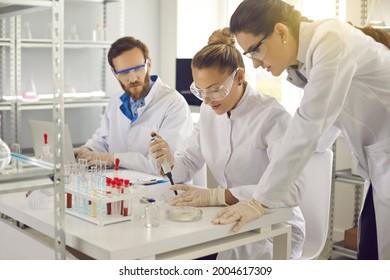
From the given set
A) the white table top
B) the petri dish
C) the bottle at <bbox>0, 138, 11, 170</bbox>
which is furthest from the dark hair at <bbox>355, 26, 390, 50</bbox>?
the bottle at <bbox>0, 138, 11, 170</bbox>

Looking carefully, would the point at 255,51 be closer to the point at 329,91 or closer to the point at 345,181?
the point at 329,91

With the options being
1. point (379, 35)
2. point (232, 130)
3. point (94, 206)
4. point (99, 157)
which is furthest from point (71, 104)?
point (379, 35)

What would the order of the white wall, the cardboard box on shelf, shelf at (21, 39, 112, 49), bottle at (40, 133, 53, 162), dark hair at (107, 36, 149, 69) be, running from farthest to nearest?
the white wall, shelf at (21, 39, 112, 49), the cardboard box on shelf, dark hair at (107, 36, 149, 69), bottle at (40, 133, 53, 162)

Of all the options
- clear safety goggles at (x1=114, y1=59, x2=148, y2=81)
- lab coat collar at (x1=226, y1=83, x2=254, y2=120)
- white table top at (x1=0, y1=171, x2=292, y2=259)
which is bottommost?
white table top at (x1=0, y1=171, x2=292, y2=259)

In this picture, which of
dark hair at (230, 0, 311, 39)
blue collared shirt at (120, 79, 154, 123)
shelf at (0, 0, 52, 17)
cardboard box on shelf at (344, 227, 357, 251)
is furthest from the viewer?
cardboard box on shelf at (344, 227, 357, 251)

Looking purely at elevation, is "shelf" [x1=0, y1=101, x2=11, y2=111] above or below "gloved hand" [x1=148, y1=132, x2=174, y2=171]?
above

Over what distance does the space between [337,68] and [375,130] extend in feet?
0.98

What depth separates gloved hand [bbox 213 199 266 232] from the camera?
161 cm

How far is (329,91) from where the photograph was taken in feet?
5.24

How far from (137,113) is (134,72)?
22 centimetres

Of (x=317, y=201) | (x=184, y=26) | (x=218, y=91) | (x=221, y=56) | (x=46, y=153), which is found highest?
(x=184, y=26)

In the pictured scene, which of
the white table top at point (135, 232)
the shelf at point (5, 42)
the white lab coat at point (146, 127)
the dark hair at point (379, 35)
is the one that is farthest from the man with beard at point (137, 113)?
the shelf at point (5, 42)

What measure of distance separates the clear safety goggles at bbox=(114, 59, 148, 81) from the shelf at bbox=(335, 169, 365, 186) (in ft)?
4.24

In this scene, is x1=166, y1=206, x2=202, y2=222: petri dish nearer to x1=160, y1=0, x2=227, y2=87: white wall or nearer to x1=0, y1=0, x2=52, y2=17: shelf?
x1=0, y1=0, x2=52, y2=17: shelf
